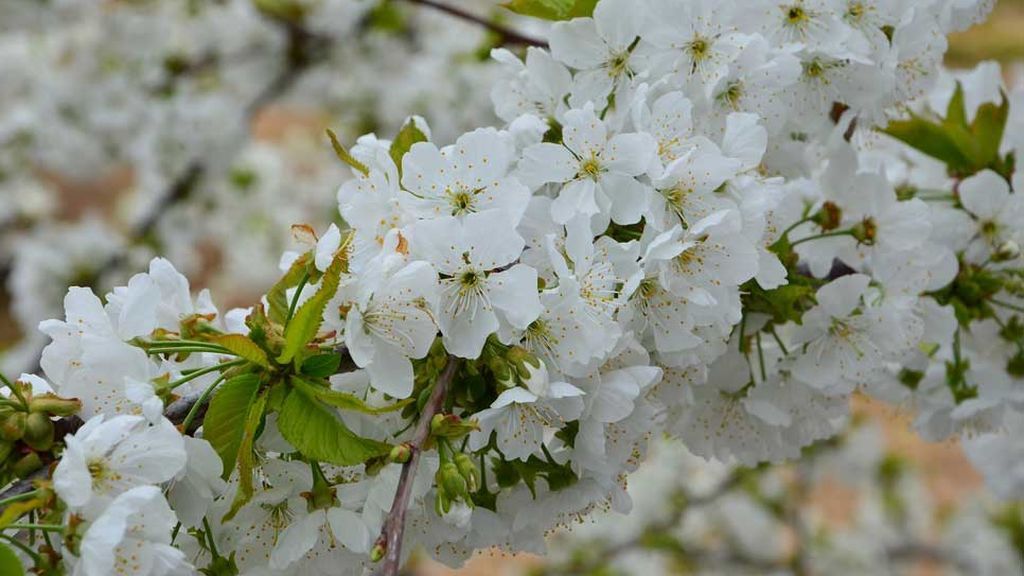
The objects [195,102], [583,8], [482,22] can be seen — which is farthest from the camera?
[195,102]

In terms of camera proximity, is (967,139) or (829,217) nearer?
(829,217)

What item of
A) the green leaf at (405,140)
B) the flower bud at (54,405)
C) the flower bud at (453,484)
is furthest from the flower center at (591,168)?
the flower bud at (54,405)

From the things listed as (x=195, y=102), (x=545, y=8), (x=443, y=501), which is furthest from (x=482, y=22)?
(x=195, y=102)

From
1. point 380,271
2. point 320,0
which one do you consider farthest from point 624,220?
point 320,0

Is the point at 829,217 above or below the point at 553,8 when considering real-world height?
below

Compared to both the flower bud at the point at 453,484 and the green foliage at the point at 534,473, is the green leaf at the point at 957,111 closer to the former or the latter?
the green foliage at the point at 534,473

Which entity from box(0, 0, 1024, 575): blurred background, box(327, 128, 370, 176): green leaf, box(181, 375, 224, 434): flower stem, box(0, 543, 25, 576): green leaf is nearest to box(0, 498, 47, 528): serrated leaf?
box(0, 543, 25, 576): green leaf

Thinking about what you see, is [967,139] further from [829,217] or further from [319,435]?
[319,435]
